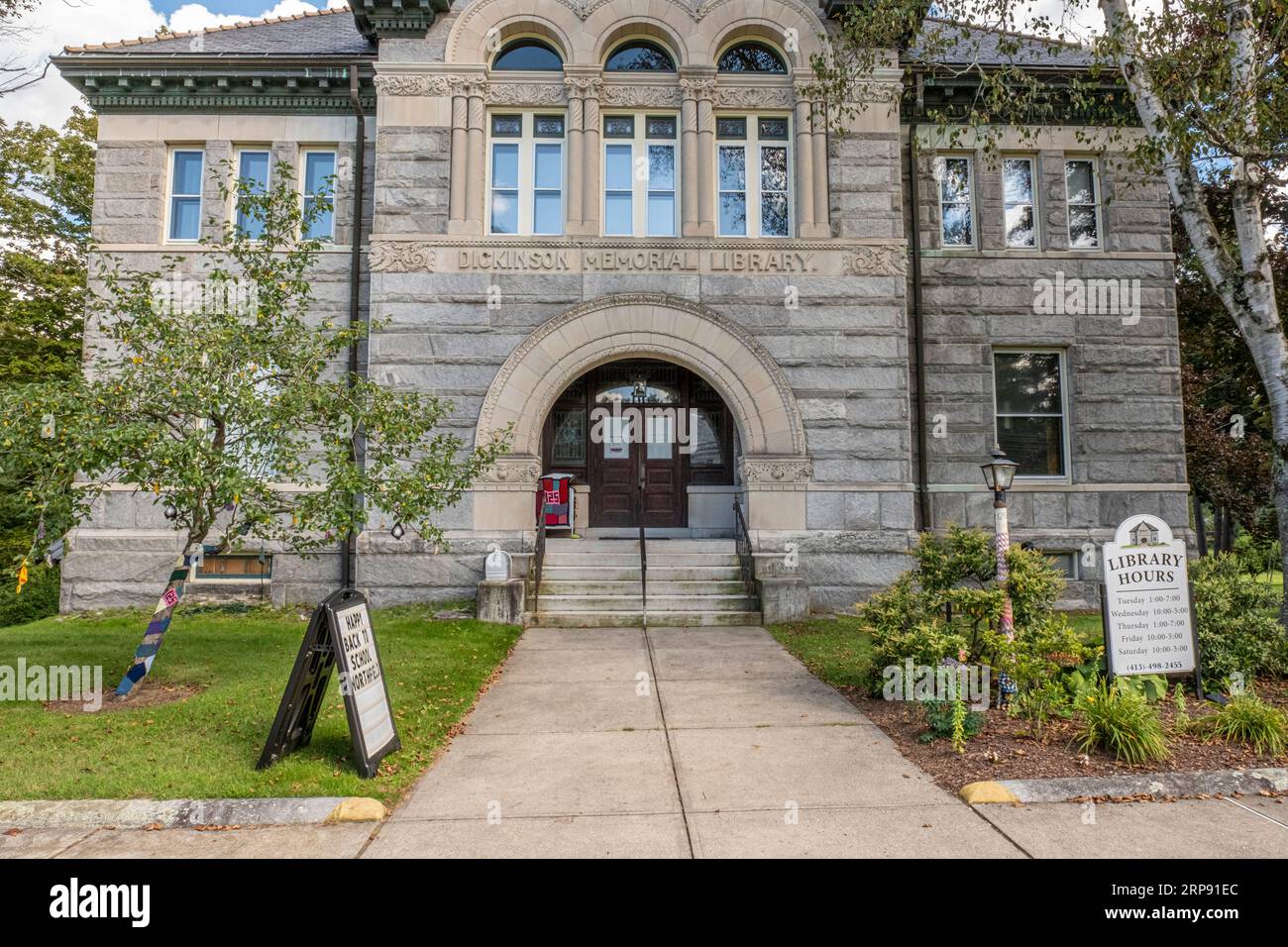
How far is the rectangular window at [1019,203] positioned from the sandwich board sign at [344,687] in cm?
1348

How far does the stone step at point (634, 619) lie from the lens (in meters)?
11.2

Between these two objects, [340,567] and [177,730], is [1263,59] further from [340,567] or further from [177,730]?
[340,567]

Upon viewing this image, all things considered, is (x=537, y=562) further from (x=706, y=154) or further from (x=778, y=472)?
(x=706, y=154)

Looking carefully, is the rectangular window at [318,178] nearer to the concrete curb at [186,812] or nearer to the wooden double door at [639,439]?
the wooden double door at [639,439]

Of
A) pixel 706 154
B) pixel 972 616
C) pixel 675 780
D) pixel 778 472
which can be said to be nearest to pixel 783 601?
pixel 778 472

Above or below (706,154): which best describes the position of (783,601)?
below

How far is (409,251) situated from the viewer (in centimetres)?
1241

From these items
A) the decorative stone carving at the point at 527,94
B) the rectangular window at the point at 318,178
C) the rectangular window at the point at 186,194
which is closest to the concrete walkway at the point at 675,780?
the rectangular window at the point at 318,178

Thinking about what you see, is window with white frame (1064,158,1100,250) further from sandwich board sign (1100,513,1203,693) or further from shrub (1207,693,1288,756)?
shrub (1207,693,1288,756)

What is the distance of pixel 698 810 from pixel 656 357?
893 cm

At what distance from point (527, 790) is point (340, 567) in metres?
8.64

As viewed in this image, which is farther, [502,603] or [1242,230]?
[502,603]

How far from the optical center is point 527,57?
13.2 meters

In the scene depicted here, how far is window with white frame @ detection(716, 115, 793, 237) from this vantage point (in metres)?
13.0
